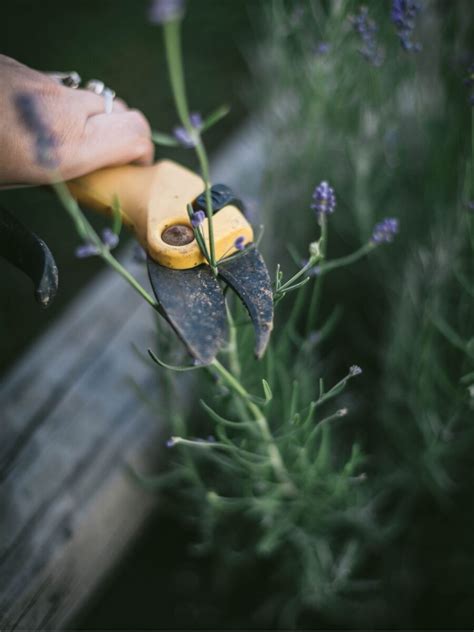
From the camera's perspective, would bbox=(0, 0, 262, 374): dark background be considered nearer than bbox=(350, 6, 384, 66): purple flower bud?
No

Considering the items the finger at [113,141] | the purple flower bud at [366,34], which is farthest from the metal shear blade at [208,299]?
the purple flower bud at [366,34]

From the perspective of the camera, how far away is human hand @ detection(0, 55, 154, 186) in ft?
1.69

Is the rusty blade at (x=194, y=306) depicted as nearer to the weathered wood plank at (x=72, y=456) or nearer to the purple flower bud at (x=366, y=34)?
the weathered wood plank at (x=72, y=456)

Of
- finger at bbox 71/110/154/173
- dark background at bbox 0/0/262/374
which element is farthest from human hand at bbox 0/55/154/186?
dark background at bbox 0/0/262/374

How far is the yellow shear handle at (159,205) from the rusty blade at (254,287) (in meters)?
0.02

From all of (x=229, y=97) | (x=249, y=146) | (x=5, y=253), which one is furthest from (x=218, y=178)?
(x=5, y=253)

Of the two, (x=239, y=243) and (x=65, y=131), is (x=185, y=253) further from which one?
(x=65, y=131)

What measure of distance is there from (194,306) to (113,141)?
0.20 metres

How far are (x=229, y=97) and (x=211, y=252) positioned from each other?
4.59ft

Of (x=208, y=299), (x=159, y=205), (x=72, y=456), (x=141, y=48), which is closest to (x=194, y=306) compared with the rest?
(x=208, y=299)

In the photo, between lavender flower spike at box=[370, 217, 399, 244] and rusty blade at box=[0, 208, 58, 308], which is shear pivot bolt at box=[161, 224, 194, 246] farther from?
lavender flower spike at box=[370, 217, 399, 244]

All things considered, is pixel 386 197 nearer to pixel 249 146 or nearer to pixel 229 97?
pixel 249 146

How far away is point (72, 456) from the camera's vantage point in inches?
36.8

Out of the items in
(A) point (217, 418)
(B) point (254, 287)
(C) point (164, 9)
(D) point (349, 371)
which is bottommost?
(D) point (349, 371)
